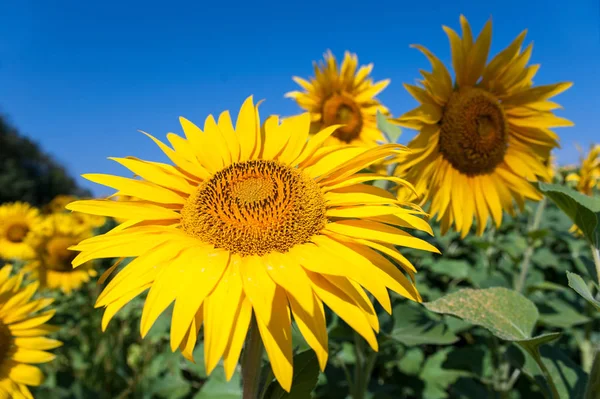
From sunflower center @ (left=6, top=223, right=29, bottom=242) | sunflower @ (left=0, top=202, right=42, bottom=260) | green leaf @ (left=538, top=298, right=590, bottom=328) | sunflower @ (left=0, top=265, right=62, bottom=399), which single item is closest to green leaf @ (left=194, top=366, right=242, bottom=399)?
sunflower @ (left=0, top=265, right=62, bottom=399)

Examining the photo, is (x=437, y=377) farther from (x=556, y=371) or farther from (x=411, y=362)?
(x=556, y=371)

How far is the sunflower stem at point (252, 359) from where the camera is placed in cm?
126

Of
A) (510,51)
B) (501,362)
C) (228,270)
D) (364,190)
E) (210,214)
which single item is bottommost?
(501,362)

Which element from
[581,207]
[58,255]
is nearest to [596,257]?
[581,207]

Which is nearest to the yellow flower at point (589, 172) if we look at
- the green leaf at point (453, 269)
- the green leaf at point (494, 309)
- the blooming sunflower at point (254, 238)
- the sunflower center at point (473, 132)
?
the green leaf at point (453, 269)

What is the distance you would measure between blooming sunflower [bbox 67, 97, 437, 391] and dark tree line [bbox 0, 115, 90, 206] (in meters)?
28.2

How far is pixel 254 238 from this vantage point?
1376mm

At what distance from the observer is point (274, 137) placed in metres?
1.82

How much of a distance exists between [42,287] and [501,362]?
13.7ft

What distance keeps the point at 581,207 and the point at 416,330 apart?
0.95m

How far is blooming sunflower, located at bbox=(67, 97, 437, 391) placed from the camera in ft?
3.74

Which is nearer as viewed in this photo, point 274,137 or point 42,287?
point 274,137

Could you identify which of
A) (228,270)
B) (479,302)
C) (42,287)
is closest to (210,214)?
(228,270)

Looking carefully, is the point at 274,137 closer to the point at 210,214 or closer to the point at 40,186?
the point at 210,214
